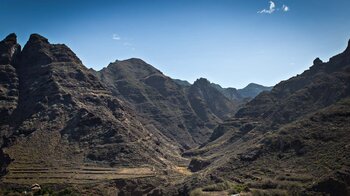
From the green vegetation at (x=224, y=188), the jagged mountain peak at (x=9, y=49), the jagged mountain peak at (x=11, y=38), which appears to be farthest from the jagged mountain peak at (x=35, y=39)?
the green vegetation at (x=224, y=188)

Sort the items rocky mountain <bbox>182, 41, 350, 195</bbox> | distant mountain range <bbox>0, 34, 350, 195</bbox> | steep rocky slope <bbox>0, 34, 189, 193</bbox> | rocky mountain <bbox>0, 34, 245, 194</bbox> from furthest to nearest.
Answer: steep rocky slope <bbox>0, 34, 189, 193</bbox> → rocky mountain <bbox>0, 34, 245, 194</bbox> → distant mountain range <bbox>0, 34, 350, 195</bbox> → rocky mountain <bbox>182, 41, 350, 195</bbox>

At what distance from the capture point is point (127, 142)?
476 feet

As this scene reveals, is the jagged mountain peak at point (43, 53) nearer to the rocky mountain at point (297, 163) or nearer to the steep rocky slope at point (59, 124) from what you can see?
the steep rocky slope at point (59, 124)

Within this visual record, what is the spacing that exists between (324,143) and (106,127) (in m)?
80.0

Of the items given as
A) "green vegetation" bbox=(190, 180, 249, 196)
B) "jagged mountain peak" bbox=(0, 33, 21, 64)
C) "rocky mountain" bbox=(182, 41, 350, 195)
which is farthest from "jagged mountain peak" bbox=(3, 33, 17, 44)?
"green vegetation" bbox=(190, 180, 249, 196)

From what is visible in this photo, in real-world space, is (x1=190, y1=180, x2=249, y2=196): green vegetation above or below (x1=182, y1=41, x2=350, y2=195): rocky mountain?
below

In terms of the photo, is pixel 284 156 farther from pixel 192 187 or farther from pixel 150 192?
pixel 150 192

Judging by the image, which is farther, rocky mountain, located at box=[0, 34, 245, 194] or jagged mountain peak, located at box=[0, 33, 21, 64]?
jagged mountain peak, located at box=[0, 33, 21, 64]

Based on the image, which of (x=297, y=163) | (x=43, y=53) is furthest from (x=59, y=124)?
(x=297, y=163)

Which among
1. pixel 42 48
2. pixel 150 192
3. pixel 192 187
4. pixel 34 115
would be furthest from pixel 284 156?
pixel 42 48

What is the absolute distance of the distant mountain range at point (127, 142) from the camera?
312 feet

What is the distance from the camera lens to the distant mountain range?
95.2m

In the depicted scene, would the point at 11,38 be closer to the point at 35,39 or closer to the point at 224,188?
the point at 35,39

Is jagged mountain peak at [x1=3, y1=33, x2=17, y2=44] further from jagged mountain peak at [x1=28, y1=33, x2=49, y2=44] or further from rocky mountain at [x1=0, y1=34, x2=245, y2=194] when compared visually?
jagged mountain peak at [x1=28, y1=33, x2=49, y2=44]
